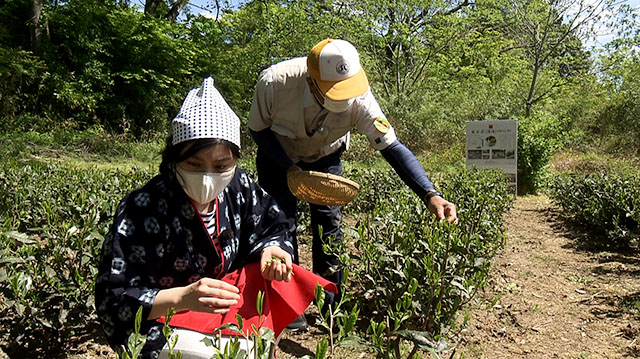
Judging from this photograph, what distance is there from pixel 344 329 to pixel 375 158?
1518cm

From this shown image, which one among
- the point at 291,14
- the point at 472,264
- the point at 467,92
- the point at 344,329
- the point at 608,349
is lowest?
the point at 608,349

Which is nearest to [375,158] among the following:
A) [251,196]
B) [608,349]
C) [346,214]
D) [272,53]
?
[272,53]

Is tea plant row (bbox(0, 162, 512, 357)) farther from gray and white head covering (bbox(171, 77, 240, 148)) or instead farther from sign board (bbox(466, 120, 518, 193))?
sign board (bbox(466, 120, 518, 193))

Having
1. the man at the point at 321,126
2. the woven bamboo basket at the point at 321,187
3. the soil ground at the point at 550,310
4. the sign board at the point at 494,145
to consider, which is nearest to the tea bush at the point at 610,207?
the soil ground at the point at 550,310

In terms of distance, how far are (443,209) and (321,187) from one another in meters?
0.62

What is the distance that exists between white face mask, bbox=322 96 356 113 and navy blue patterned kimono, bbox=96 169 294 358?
2.17ft

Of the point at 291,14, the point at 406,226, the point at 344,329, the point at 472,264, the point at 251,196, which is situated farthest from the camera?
the point at 291,14

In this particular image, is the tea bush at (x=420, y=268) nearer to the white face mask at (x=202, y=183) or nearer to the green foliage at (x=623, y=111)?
the white face mask at (x=202, y=183)

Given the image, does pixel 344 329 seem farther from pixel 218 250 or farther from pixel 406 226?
pixel 406 226

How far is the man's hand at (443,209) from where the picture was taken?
7.44ft

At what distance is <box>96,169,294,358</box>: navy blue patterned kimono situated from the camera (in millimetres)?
1560

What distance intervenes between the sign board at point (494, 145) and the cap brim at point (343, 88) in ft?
27.9

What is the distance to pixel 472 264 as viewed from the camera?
2510 mm

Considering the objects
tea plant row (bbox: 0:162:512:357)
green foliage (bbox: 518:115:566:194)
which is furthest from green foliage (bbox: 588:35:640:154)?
tea plant row (bbox: 0:162:512:357)
